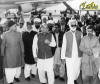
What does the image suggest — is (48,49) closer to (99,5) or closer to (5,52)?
(5,52)

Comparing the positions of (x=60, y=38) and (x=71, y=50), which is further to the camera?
(x=60, y=38)

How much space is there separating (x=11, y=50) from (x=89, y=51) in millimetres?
1836

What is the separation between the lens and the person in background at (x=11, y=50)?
4.34 m

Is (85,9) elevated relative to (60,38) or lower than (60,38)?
elevated

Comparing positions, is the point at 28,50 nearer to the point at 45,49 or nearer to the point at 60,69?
the point at 45,49

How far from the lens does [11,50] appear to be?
4418 mm

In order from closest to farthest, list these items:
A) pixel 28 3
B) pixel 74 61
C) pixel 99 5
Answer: pixel 74 61
pixel 28 3
pixel 99 5

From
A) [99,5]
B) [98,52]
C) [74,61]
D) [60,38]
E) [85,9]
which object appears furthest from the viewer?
[99,5]

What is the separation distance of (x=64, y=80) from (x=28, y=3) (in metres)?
9.24

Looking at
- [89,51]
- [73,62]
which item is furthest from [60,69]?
[89,51]

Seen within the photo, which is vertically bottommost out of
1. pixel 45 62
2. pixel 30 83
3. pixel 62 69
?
pixel 30 83

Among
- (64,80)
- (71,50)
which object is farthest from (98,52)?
(64,80)

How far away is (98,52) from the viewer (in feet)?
12.8

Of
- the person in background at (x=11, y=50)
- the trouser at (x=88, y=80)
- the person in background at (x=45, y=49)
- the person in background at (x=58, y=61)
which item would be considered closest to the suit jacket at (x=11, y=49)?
the person in background at (x=11, y=50)
